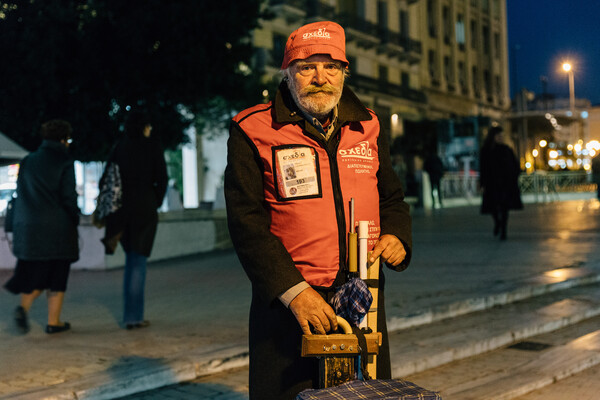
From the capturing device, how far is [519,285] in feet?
27.2

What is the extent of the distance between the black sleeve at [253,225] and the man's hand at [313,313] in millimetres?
66

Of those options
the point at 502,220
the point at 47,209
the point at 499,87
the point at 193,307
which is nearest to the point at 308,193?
the point at 47,209

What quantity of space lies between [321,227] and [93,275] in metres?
8.53

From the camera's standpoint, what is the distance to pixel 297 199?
2.58 metres

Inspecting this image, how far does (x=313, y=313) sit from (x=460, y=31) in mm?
54383

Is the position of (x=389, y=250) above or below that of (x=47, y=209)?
below

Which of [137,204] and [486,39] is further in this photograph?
[486,39]

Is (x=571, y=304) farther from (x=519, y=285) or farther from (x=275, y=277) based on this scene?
(x=275, y=277)

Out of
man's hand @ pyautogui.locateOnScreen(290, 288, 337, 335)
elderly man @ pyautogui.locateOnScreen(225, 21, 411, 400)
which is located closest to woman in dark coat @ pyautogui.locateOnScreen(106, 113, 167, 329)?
elderly man @ pyautogui.locateOnScreen(225, 21, 411, 400)

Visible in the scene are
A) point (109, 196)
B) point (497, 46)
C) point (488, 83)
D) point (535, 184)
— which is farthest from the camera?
point (497, 46)

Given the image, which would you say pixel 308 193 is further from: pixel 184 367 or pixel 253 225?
pixel 184 367

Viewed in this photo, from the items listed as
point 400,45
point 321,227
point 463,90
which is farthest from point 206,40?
point 463,90

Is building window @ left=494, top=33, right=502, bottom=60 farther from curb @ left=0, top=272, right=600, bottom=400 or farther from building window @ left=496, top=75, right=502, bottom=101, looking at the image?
curb @ left=0, top=272, right=600, bottom=400

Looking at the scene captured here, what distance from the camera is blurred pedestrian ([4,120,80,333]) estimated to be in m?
6.27
